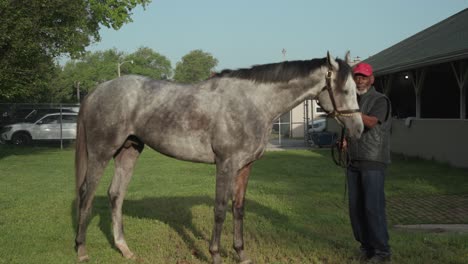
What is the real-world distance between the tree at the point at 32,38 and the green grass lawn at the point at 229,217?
421cm

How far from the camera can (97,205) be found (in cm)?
825

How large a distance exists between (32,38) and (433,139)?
1382 centimetres

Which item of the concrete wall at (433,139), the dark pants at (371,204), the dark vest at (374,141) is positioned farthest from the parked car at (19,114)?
the dark vest at (374,141)

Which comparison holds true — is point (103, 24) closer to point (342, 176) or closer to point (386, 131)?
point (342, 176)

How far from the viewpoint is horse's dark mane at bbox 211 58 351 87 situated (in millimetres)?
4855

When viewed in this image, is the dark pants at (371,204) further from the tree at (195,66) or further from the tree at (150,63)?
the tree at (195,66)

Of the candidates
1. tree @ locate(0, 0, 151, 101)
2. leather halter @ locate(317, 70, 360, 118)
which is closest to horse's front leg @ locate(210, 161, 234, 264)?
leather halter @ locate(317, 70, 360, 118)

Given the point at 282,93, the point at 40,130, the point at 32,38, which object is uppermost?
the point at 32,38

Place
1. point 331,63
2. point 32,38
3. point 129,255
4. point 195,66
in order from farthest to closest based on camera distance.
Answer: point 195,66 < point 32,38 < point 129,255 < point 331,63

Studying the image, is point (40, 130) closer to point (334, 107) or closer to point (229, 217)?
point (229, 217)

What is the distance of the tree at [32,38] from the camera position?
1496cm

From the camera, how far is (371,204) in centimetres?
487

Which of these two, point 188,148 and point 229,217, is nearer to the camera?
point 188,148

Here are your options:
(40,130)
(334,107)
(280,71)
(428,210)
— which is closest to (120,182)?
(280,71)
